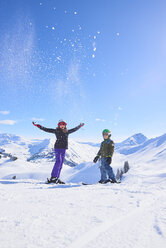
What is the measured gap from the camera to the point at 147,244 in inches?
63.4

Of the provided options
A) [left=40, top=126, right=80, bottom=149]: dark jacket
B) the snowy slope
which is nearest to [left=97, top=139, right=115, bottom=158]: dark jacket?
[left=40, top=126, right=80, bottom=149]: dark jacket

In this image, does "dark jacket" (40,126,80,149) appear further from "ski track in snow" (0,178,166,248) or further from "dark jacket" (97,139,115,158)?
"ski track in snow" (0,178,166,248)

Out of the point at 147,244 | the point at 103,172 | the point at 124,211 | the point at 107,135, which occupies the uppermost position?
the point at 107,135

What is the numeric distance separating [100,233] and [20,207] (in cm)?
155

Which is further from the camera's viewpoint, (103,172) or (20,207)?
(103,172)

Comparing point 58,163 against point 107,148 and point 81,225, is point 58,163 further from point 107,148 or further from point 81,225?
point 81,225

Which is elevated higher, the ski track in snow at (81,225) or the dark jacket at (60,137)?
the dark jacket at (60,137)

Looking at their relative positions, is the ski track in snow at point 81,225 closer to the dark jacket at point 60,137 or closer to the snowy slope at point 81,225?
the snowy slope at point 81,225

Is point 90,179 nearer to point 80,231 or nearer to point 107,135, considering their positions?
point 107,135

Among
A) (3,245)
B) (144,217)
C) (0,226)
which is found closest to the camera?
(3,245)

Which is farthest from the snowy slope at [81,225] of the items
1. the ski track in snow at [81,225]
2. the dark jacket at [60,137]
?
the dark jacket at [60,137]

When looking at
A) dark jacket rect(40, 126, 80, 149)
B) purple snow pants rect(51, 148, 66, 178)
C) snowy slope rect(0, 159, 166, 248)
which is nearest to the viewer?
snowy slope rect(0, 159, 166, 248)

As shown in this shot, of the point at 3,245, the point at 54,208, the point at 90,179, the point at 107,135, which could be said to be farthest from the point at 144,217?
the point at 90,179

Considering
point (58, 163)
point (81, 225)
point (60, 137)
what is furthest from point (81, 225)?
Answer: point (60, 137)
